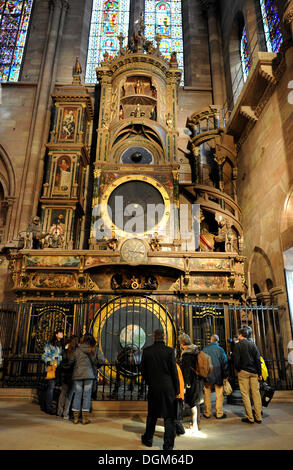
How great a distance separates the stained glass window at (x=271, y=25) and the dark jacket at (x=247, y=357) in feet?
31.1

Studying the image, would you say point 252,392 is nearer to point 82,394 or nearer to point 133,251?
point 82,394

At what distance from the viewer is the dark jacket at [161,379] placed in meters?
3.70

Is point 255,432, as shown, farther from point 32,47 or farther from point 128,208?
point 32,47

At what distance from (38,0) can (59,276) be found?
1575 centimetres

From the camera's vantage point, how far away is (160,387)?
379 cm

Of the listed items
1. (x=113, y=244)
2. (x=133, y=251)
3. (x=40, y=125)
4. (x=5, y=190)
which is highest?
(x=40, y=125)

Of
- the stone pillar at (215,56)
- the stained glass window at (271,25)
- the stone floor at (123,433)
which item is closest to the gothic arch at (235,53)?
the stone pillar at (215,56)

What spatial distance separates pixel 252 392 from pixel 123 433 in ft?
6.24

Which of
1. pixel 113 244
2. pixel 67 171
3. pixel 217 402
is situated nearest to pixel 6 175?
pixel 67 171

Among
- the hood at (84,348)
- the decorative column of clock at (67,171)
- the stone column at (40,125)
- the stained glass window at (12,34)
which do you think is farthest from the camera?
the stained glass window at (12,34)

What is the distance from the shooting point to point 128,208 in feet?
37.3

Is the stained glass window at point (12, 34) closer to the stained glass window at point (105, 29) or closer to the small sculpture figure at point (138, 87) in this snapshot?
the stained glass window at point (105, 29)

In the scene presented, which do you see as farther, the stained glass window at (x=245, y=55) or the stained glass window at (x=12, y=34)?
the stained glass window at (x=12, y=34)

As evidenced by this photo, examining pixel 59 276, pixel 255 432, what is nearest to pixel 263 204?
pixel 59 276
